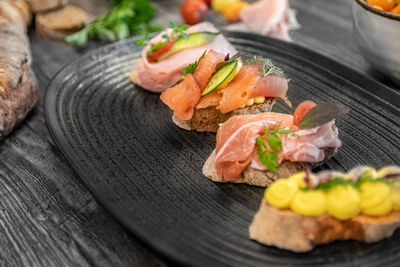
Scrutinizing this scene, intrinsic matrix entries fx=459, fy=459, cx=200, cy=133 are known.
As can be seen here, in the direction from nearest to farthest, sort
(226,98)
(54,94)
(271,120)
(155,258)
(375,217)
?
(375,217) < (155,258) < (271,120) < (226,98) < (54,94)

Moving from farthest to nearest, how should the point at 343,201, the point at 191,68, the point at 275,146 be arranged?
the point at 191,68 → the point at 275,146 → the point at 343,201

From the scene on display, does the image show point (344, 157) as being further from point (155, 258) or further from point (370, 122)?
point (155, 258)

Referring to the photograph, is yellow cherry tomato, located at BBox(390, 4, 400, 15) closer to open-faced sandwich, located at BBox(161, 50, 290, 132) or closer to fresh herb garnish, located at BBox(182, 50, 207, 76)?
open-faced sandwich, located at BBox(161, 50, 290, 132)

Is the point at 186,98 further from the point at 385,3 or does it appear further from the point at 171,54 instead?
the point at 385,3

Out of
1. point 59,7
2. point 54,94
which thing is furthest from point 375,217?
point 59,7

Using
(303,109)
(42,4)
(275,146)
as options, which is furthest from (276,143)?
(42,4)

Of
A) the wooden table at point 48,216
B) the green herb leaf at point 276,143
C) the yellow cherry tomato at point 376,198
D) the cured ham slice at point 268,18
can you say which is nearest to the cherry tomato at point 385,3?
the wooden table at point 48,216
